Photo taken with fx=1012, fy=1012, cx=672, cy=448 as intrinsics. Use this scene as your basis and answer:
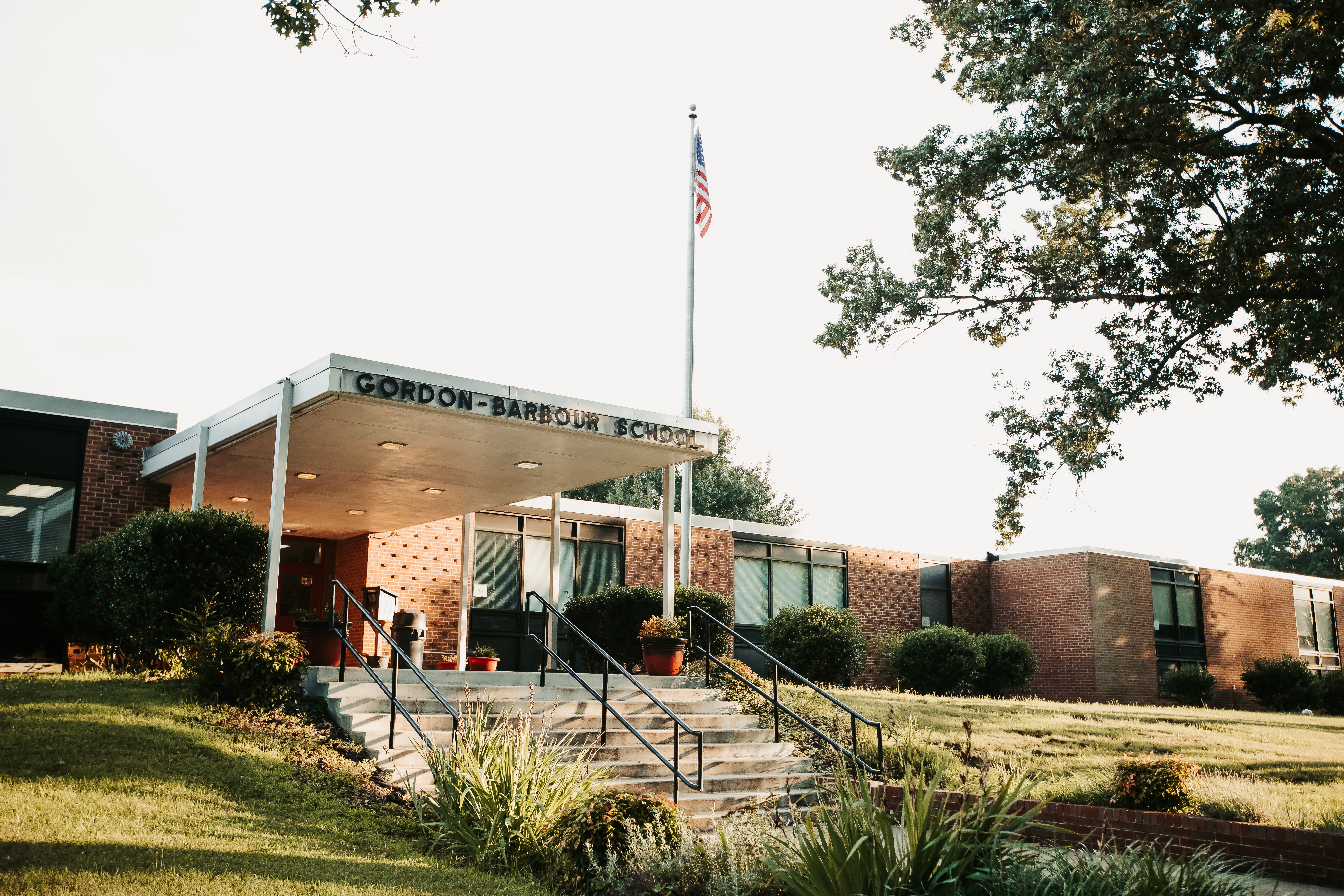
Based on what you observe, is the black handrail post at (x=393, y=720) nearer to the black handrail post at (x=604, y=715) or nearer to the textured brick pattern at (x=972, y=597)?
the black handrail post at (x=604, y=715)

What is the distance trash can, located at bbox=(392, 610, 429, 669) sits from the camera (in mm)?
12820

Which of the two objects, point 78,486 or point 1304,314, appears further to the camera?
point 78,486

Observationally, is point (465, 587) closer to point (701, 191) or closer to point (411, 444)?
point (411, 444)

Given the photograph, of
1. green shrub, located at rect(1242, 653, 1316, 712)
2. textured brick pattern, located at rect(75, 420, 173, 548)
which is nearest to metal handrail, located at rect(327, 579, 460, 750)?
textured brick pattern, located at rect(75, 420, 173, 548)

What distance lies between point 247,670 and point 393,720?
1643mm

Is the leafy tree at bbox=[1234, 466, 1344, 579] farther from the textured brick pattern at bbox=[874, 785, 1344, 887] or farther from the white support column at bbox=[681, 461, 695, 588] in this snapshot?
the textured brick pattern at bbox=[874, 785, 1344, 887]

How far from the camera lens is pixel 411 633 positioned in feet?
42.3

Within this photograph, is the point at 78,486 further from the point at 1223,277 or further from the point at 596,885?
the point at 1223,277

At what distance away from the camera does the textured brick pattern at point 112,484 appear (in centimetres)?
1380

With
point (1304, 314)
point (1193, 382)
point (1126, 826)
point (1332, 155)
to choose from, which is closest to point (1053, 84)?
point (1332, 155)

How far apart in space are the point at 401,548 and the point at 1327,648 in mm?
29120

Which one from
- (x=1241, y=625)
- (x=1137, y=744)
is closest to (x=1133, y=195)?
(x=1137, y=744)

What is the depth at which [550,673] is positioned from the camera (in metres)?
12.6

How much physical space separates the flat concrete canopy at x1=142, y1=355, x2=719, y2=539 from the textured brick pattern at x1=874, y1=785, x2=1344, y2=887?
507 cm
